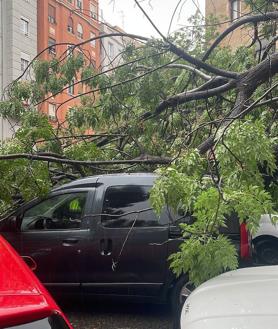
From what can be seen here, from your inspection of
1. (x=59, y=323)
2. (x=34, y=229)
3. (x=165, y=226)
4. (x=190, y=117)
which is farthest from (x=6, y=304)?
(x=190, y=117)

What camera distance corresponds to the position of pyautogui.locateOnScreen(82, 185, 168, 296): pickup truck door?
17.7 ft

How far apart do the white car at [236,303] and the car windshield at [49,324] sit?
0.81 m

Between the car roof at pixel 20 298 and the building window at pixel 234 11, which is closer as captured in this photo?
the car roof at pixel 20 298

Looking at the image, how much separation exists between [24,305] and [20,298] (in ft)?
0.22

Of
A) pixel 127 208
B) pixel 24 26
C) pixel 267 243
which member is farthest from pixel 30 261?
pixel 24 26

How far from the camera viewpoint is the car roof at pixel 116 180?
223 inches

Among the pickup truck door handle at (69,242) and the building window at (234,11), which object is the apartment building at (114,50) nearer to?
the building window at (234,11)

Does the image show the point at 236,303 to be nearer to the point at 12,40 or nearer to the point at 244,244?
the point at 244,244

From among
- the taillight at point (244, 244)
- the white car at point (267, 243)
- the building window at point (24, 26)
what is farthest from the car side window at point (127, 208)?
the building window at point (24, 26)

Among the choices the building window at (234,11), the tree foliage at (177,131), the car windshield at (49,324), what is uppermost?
the building window at (234,11)

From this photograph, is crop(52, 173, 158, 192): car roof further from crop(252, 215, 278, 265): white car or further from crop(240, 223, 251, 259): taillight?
crop(252, 215, 278, 265): white car

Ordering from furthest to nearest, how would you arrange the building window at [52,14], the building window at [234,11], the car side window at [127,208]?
the building window at [52,14]
the building window at [234,11]
the car side window at [127,208]

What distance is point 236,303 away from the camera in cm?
262

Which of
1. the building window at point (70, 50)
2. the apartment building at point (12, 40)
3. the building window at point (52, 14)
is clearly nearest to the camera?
the building window at point (70, 50)
